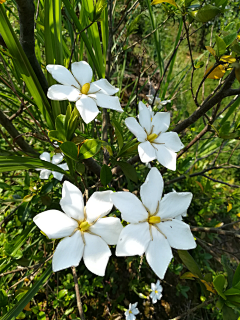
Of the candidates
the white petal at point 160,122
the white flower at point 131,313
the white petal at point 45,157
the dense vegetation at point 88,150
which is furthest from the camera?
the white flower at point 131,313

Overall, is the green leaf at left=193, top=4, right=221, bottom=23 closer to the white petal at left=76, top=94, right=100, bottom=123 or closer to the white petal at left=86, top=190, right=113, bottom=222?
the white petal at left=76, top=94, right=100, bottom=123

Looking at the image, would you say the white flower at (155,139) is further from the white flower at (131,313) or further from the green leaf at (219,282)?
the white flower at (131,313)

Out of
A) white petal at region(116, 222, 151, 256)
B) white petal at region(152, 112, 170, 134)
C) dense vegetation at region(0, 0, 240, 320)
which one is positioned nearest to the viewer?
white petal at region(116, 222, 151, 256)

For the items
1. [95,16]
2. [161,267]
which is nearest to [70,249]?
[161,267]

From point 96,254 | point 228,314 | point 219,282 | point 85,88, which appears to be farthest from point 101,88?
point 228,314

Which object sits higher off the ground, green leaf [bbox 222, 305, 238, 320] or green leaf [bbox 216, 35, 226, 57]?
green leaf [bbox 216, 35, 226, 57]

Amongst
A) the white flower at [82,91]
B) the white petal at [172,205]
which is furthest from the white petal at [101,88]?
the white petal at [172,205]

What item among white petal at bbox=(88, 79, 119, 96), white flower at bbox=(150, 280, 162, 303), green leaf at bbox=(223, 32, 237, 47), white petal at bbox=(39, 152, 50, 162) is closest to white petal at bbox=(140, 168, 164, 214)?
white petal at bbox=(88, 79, 119, 96)
